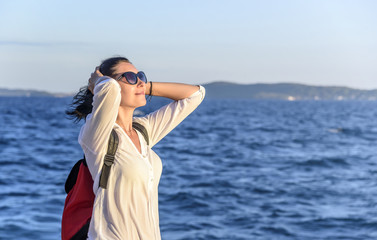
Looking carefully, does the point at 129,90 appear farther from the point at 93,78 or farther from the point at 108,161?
the point at 108,161

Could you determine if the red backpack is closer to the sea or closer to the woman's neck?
the woman's neck

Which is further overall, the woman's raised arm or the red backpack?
the woman's raised arm

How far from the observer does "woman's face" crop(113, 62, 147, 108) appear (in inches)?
126

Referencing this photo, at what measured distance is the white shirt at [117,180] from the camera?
292 cm

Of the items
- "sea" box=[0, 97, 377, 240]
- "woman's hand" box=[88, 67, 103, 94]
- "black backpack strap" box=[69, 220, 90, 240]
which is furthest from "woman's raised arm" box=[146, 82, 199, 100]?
"sea" box=[0, 97, 377, 240]

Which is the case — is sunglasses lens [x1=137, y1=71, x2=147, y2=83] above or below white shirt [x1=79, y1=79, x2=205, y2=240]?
above

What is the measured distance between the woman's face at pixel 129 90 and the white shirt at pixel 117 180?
168 mm

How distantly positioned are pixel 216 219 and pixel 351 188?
757cm

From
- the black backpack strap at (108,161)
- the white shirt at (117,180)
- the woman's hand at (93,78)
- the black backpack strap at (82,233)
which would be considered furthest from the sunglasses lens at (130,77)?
the black backpack strap at (82,233)

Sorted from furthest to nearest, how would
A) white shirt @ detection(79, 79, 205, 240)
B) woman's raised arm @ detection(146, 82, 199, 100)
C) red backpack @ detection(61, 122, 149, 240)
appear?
woman's raised arm @ detection(146, 82, 199, 100) < red backpack @ detection(61, 122, 149, 240) < white shirt @ detection(79, 79, 205, 240)

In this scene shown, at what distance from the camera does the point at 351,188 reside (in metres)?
20.2

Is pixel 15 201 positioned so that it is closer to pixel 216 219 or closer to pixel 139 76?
pixel 216 219

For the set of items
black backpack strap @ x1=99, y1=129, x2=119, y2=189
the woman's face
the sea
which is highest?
the woman's face

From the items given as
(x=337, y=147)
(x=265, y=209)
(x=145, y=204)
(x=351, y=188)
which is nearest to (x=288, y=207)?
(x=265, y=209)
